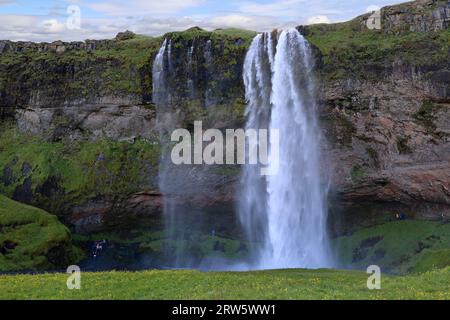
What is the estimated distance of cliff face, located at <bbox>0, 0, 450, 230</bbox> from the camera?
64.4 metres

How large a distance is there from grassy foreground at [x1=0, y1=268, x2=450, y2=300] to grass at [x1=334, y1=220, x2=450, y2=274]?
2993cm

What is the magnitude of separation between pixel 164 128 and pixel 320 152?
21390 mm

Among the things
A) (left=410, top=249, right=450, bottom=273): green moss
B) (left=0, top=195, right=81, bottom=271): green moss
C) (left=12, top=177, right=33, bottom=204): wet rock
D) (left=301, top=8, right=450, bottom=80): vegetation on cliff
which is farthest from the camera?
(left=12, top=177, right=33, bottom=204): wet rock

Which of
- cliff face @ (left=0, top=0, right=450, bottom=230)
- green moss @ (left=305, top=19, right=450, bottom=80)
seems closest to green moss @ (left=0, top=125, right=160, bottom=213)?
cliff face @ (left=0, top=0, right=450, bottom=230)

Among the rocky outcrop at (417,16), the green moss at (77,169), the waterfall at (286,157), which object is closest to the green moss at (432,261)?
the waterfall at (286,157)

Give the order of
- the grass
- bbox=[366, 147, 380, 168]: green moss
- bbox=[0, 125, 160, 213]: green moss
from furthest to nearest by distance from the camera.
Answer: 1. bbox=[0, 125, 160, 213]: green moss
2. bbox=[366, 147, 380, 168]: green moss
3. the grass

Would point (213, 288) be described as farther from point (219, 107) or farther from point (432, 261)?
point (219, 107)

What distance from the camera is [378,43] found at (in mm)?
66750

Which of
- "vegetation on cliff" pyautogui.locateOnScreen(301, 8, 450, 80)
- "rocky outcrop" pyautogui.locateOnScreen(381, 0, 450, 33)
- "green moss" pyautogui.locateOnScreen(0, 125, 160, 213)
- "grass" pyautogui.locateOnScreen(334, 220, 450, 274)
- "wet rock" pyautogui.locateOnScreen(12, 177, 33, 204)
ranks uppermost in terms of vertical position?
"rocky outcrop" pyautogui.locateOnScreen(381, 0, 450, 33)

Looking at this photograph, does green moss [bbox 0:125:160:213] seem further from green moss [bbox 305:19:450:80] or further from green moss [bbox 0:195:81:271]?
green moss [bbox 305:19:450:80]

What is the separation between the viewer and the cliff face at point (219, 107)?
64375 mm

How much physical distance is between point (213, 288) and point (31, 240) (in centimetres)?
4333
